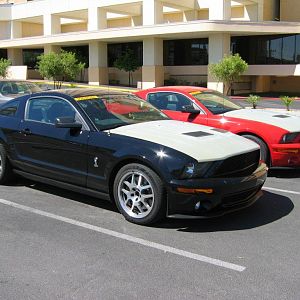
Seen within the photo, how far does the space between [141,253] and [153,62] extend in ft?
107

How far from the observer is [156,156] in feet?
17.0

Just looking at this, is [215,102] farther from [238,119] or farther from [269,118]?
[269,118]

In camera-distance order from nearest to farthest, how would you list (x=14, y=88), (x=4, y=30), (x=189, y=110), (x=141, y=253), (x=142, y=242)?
(x=141, y=253), (x=142, y=242), (x=189, y=110), (x=14, y=88), (x=4, y=30)

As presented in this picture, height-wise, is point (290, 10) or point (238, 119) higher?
point (290, 10)

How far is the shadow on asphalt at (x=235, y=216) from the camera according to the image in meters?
5.35

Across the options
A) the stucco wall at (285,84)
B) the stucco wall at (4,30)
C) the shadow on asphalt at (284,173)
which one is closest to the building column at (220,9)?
the stucco wall at (285,84)

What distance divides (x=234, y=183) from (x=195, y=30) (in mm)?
27817

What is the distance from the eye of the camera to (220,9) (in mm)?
33406

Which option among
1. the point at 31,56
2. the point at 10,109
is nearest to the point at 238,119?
the point at 10,109

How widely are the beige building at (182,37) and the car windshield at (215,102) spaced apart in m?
23.0

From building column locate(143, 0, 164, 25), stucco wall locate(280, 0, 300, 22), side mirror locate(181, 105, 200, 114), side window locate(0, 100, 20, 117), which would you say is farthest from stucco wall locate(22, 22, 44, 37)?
side window locate(0, 100, 20, 117)

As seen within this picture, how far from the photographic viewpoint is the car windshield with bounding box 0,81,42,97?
14.4 m

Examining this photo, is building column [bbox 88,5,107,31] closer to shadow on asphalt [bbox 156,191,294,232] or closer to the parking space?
the parking space

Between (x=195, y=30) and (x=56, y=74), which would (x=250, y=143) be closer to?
(x=195, y=30)
